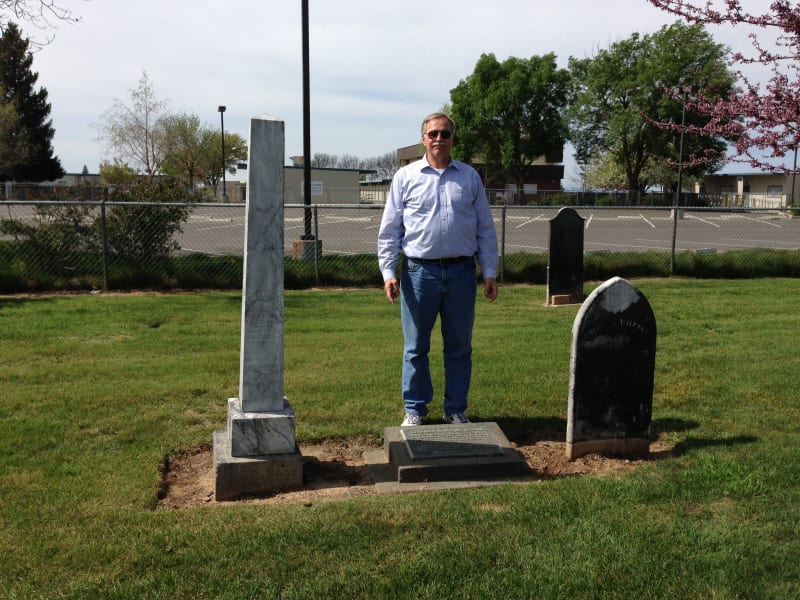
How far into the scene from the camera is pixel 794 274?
14719mm

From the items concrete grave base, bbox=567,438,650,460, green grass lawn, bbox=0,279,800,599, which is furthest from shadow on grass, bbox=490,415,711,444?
concrete grave base, bbox=567,438,650,460

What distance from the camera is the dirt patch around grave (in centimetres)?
393

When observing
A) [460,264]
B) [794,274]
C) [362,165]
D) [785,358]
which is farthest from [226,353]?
[362,165]

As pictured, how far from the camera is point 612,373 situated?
4336mm

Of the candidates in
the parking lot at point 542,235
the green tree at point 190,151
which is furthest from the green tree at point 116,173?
the parking lot at point 542,235

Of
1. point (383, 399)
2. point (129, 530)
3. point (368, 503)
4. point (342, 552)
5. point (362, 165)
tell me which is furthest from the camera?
point (362, 165)

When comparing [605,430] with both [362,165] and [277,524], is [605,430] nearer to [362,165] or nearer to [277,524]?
[277,524]

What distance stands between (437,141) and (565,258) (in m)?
6.76

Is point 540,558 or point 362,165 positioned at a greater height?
point 362,165

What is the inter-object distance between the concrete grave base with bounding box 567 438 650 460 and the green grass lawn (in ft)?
0.64

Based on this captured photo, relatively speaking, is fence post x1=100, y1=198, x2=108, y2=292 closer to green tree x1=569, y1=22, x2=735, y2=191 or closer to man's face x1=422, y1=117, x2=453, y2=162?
man's face x1=422, y1=117, x2=453, y2=162

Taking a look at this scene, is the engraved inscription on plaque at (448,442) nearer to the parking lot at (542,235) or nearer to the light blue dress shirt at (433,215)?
the light blue dress shirt at (433,215)

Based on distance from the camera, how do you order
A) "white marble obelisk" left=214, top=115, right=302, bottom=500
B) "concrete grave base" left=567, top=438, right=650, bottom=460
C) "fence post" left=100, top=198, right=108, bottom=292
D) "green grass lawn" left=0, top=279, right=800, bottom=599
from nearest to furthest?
"green grass lawn" left=0, top=279, right=800, bottom=599 → "white marble obelisk" left=214, top=115, right=302, bottom=500 → "concrete grave base" left=567, top=438, right=650, bottom=460 → "fence post" left=100, top=198, right=108, bottom=292

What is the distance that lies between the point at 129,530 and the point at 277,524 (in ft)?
2.24
